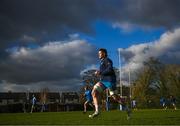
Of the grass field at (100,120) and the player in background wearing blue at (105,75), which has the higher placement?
the player in background wearing blue at (105,75)

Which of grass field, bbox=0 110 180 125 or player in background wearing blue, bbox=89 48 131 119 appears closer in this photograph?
grass field, bbox=0 110 180 125

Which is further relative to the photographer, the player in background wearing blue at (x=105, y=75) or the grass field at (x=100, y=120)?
the player in background wearing blue at (x=105, y=75)

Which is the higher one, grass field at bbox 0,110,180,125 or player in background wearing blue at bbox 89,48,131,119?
player in background wearing blue at bbox 89,48,131,119

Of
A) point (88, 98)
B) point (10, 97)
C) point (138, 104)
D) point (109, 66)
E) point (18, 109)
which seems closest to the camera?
point (109, 66)

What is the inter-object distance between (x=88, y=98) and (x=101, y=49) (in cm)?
1474

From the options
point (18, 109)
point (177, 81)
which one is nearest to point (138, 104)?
point (177, 81)

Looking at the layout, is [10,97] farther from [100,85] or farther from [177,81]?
→ [100,85]

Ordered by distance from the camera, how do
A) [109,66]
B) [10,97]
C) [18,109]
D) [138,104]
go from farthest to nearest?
1. [10,97]
2. [138,104]
3. [18,109]
4. [109,66]

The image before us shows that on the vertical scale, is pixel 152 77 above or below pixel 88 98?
above

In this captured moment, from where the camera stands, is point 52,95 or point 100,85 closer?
point 100,85

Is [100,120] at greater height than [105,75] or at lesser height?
lesser

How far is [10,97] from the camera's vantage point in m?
147

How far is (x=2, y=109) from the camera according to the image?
219 ft

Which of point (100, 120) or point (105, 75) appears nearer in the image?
point (105, 75)
